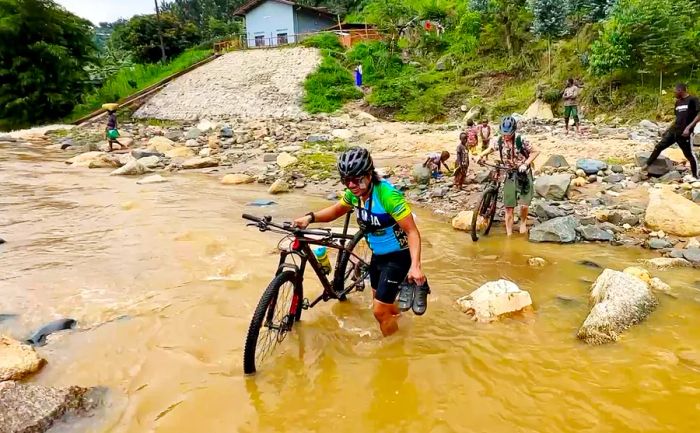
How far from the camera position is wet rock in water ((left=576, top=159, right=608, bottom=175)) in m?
10.6

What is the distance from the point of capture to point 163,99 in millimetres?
31375

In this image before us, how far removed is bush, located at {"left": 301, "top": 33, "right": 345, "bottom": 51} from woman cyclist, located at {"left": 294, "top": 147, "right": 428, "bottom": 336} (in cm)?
3153

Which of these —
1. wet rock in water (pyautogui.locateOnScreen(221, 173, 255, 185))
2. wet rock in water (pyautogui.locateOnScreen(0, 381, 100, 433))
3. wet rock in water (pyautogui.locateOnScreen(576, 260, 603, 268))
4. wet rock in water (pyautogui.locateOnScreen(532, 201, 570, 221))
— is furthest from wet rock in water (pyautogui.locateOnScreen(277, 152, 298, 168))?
wet rock in water (pyautogui.locateOnScreen(0, 381, 100, 433))

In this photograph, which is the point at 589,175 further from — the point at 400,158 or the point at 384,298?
the point at 384,298

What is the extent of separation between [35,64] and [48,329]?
31.3 meters

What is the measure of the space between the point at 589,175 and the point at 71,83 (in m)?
32.0

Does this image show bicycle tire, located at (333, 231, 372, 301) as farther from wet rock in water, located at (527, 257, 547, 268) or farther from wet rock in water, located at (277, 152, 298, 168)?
wet rock in water, located at (277, 152, 298, 168)

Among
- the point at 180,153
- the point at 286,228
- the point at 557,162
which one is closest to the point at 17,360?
the point at 286,228

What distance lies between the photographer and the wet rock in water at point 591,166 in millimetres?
10555

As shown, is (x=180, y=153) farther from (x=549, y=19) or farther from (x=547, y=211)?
(x=549, y=19)

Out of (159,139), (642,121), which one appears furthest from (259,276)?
(159,139)

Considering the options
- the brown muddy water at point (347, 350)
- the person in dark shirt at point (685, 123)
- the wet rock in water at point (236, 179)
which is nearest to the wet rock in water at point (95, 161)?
the wet rock in water at point (236, 179)

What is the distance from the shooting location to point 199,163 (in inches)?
640

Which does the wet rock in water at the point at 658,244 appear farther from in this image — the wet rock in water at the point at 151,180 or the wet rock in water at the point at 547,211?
the wet rock in water at the point at 151,180
